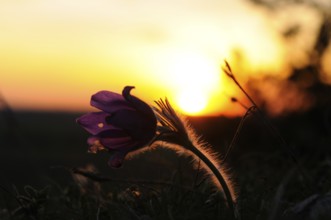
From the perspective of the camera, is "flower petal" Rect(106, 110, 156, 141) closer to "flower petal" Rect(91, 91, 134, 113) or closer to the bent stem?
"flower petal" Rect(91, 91, 134, 113)

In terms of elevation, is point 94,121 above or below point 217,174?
above

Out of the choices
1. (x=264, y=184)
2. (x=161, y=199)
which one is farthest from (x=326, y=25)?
(x=161, y=199)

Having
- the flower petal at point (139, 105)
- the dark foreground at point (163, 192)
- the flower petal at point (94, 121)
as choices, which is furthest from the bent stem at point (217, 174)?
the flower petal at point (94, 121)

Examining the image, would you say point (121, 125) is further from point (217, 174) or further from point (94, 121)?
point (217, 174)

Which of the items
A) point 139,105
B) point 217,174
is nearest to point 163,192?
point 217,174

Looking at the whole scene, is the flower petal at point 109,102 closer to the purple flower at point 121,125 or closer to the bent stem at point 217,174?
the purple flower at point 121,125

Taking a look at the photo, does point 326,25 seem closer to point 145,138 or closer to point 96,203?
point 96,203
